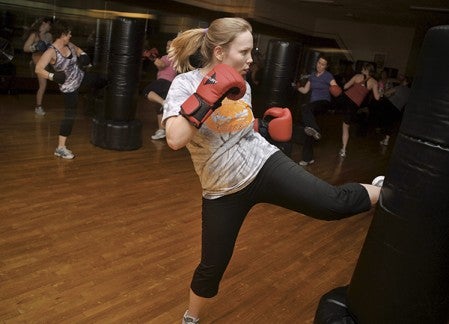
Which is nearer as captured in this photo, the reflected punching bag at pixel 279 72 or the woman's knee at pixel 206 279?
the woman's knee at pixel 206 279

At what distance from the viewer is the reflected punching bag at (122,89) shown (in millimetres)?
4477

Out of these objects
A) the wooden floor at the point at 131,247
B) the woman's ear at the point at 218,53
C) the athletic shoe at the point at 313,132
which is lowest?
the wooden floor at the point at 131,247

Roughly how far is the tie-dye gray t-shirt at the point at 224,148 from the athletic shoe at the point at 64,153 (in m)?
3.03

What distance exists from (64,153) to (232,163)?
10.5 feet

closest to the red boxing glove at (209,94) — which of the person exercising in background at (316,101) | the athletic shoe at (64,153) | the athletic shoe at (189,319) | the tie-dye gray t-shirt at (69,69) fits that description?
the athletic shoe at (189,319)

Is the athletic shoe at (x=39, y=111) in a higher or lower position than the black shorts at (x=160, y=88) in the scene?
lower

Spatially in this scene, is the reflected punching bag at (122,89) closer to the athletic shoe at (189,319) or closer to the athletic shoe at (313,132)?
the athletic shoe at (313,132)

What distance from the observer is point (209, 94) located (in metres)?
1.34

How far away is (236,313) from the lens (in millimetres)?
2102

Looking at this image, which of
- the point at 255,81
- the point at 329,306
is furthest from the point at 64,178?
the point at 255,81

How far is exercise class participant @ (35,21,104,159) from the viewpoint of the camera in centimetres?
373

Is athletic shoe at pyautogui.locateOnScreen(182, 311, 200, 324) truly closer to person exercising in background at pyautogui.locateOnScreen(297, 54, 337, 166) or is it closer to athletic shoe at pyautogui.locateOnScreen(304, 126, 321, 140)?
athletic shoe at pyautogui.locateOnScreen(304, 126, 321, 140)

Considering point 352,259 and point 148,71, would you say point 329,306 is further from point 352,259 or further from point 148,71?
point 148,71

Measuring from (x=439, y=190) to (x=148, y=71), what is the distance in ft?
31.5
